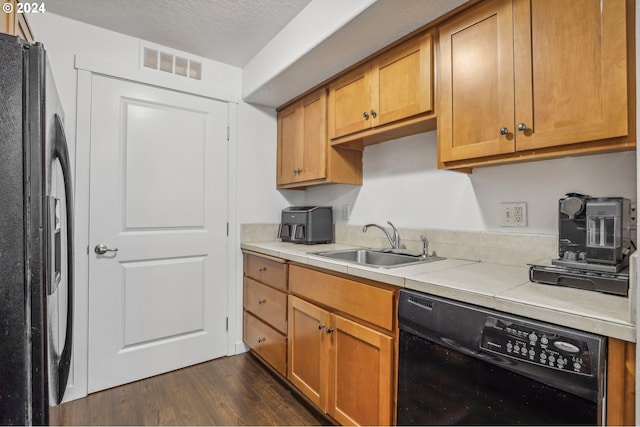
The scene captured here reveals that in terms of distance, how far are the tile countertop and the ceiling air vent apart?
1.80m

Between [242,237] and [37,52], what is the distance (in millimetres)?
1908

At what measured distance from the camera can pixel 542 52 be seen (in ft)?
3.83

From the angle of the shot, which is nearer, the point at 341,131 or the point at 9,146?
the point at 9,146

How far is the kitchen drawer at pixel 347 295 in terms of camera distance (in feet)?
4.29

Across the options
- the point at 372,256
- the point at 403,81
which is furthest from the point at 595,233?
the point at 372,256

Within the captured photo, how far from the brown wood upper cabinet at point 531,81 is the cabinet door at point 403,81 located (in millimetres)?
86

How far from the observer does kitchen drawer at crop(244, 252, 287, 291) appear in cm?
199

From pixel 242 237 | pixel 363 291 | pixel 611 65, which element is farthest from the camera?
pixel 242 237

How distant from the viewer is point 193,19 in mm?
1956

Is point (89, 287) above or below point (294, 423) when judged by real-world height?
above

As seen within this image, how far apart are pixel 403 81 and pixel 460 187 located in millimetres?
641

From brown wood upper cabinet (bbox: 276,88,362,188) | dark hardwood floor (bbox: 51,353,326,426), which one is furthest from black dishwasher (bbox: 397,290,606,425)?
brown wood upper cabinet (bbox: 276,88,362,188)

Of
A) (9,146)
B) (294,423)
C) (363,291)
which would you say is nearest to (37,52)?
(9,146)

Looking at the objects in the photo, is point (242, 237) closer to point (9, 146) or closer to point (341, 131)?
point (341, 131)
